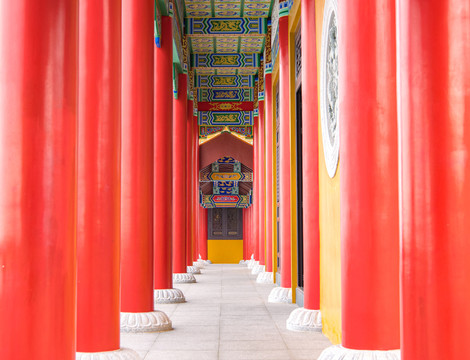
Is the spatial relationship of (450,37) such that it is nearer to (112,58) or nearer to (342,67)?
(342,67)

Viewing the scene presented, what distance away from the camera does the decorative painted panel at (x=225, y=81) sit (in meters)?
17.2

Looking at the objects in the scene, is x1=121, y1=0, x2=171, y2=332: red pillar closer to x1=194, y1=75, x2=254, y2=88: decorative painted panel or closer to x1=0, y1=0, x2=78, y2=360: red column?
x1=0, y1=0, x2=78, y2=360: red column

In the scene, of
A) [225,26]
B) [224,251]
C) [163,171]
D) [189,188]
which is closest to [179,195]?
[163,171]

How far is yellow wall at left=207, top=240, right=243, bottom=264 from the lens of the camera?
2688cm

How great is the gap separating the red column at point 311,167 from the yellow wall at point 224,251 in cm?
2105

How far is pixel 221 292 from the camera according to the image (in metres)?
9.87

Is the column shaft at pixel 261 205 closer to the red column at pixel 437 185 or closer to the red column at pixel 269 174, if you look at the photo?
the red column at pixel 269 174

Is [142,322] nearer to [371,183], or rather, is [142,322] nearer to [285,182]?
[371,183]

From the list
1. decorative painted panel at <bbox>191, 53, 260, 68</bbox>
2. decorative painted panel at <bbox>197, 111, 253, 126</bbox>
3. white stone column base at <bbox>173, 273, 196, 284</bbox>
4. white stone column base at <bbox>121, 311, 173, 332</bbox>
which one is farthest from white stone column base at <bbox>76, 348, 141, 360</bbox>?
decorative painted panel at <bbox>197, 111, 253, 126</bbox>

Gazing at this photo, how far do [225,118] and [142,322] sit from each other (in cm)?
1279

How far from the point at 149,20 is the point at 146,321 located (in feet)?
9.48

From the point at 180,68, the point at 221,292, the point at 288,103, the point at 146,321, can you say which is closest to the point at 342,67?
the point at 146,321

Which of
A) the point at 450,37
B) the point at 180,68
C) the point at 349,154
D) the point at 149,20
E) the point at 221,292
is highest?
the point at 180,68

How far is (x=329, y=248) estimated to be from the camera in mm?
5352
